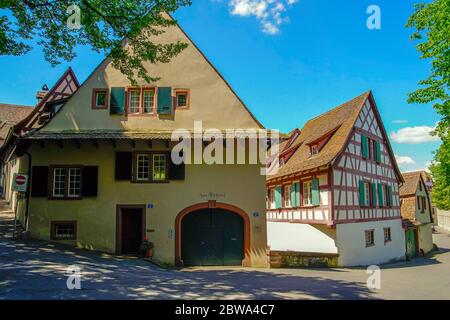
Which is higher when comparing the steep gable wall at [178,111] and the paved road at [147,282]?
the steep gable wall at [178,111]

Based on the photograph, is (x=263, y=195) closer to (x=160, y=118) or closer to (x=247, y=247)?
(x=247, y=247)

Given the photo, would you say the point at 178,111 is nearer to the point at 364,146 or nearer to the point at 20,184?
the point at 20,184

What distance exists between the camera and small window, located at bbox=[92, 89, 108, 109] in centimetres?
1639

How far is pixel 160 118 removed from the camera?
651 inches

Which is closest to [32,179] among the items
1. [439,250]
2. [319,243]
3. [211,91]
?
[211,91]

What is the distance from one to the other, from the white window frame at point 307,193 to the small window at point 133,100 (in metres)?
11.2

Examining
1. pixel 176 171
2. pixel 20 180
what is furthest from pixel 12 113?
pixel 176 171

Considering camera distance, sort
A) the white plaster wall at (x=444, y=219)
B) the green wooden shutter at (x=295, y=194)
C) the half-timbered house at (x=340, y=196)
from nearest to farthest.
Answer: the half-timbered house at (x=340, y=196), the green wooden shutter at (x=295, y=194), the white plaster wall at (x=444, y=219)

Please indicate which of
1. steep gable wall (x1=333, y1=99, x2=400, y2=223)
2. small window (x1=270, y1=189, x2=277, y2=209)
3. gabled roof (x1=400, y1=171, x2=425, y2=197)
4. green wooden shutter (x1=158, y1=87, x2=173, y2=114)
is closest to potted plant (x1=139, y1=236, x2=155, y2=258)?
green wooden shutter (x1=158, y1=87, x2=173, y2=114)

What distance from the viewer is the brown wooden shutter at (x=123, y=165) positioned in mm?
15758

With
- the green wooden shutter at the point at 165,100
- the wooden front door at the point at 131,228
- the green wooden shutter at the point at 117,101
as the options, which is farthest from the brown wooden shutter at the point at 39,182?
the green wooden shutter at the point at 165,100

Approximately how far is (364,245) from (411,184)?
1671cm

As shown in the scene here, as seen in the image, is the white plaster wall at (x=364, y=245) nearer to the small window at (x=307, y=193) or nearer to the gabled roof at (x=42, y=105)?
the small window at (x=307, y=193)

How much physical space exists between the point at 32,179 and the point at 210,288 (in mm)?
10316
